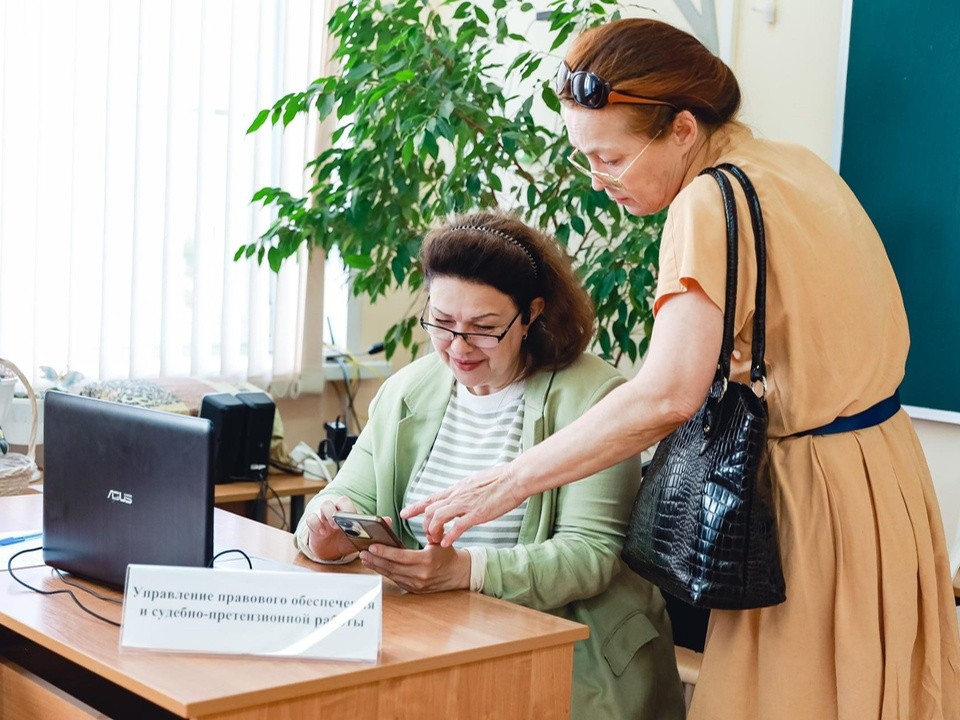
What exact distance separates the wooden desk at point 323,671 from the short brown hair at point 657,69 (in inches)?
27.0

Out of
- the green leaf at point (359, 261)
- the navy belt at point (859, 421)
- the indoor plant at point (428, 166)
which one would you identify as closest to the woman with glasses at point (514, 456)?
the navy belt at point (859, 421)

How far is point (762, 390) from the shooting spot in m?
1.48

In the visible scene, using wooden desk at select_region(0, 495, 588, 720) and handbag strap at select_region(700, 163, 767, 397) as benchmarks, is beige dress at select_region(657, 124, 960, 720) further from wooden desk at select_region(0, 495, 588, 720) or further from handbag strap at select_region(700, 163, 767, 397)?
wooden desk at select_region(0, 495, 588, 720)

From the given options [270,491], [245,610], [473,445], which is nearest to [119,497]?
[245,610]

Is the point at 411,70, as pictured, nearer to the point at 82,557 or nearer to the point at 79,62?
the point at 79,62

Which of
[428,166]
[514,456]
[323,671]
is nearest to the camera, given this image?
[323,671]

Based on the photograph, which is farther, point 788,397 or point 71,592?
point 71,592

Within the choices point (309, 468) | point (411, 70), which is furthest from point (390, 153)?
point (309, 468)

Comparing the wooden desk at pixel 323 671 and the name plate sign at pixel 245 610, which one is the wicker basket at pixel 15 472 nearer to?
the wooden desk at pixel 323 671

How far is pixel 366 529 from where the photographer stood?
1715 millimetres

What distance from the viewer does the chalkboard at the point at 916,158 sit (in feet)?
8.69

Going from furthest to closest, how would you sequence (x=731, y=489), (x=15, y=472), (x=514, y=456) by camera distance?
(x=15, y=472)
(x=514, y=456)
(x=731, y=489)

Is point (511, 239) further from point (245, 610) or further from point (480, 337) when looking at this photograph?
point (245, 610)

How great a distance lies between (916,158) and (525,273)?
3.71 feet
